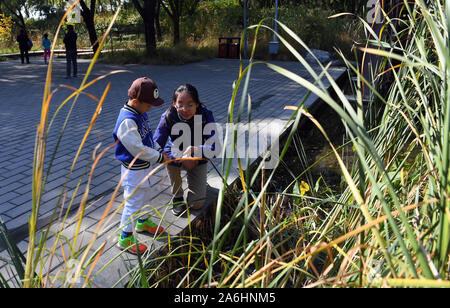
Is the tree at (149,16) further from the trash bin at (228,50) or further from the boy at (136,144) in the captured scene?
the boy at (136,144)

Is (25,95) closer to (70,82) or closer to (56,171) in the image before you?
(70,82)

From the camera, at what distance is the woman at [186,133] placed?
2.93 m

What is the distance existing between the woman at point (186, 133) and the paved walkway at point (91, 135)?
1.06 ft

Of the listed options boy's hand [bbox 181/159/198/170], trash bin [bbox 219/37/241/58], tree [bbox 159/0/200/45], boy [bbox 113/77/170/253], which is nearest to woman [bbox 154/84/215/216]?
boy's hand [bbox 181/159/198/170]

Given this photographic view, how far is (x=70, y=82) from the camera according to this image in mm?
11180

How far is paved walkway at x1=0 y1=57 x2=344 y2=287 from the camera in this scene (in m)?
3.01

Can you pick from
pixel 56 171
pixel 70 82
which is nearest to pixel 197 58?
pixel 70 82

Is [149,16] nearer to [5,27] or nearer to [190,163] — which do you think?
[190,163]

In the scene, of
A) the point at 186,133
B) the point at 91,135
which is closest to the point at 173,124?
the point at 186,133

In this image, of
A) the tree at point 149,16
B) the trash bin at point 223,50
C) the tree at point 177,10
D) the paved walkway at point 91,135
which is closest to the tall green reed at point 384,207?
the paved walkway at point 91,135

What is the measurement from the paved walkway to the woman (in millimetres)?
322

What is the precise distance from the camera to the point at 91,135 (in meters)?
6.03
